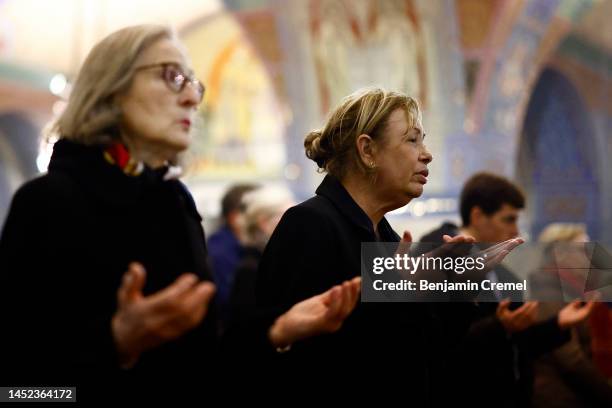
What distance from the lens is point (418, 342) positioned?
2.34 metres

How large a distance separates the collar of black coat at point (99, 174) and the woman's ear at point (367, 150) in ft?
2.19

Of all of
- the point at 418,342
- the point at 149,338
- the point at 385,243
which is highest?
the point at 385,243

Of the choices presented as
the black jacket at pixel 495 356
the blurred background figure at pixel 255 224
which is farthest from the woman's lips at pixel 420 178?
the blurred background figure at pixel 255 224

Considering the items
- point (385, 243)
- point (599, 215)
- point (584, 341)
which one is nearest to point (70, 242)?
point (385, 243)

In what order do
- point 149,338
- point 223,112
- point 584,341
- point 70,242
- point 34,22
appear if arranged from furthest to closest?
point 223,112
point 34,22
point 584,341
point 70,242
point 149,338

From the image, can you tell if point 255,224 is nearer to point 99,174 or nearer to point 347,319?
point 347,319

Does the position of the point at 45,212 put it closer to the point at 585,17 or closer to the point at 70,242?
the point at 70,242

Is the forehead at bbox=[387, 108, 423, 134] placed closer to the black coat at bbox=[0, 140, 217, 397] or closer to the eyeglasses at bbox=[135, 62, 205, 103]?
the eyeglasses at bbox=[135, 62, 205, 103]

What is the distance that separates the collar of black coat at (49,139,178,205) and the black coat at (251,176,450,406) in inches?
19.5

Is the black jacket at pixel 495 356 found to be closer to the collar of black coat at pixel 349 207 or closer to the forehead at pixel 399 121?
the collar of black coat at pixel 349 207

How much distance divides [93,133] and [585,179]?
9.52 meters

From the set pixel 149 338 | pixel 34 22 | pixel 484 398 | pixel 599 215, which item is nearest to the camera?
pixel 149 338

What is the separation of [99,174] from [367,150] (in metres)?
0.81

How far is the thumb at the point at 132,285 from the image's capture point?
1.61 metres
